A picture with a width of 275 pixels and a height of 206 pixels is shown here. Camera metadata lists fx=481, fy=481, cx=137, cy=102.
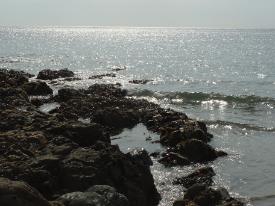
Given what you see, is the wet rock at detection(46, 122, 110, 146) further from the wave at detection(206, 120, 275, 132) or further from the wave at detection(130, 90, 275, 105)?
the wave at detection(130, 90, 275, 105)

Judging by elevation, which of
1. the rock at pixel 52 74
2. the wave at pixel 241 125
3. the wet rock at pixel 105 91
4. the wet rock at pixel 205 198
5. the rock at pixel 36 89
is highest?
the wet rock at pixel 205 198

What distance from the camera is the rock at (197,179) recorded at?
20.7m

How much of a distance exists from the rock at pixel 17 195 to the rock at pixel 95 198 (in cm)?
159

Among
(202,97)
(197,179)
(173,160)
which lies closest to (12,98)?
(173,160)

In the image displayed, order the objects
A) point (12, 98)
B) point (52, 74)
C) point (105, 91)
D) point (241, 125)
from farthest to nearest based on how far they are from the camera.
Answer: point (52, 74)
point (105, 91)
point (241, 125)
point (12, 98)

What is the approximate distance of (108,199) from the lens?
44.2 feet

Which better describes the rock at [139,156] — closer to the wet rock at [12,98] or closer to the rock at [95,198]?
the rock at [95,198]

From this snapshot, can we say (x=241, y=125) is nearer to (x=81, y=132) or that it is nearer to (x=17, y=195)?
(x=81, y=132)

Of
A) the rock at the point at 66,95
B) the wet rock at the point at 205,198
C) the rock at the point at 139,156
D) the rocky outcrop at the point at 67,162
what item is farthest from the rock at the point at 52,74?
the wet rock at the point at 205,198

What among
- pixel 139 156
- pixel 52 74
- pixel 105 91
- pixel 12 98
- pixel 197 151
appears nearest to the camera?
pixel 139 156

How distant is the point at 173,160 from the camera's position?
2428cm

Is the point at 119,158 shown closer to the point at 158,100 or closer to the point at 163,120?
the point at 163,120

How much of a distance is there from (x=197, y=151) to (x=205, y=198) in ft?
25.7

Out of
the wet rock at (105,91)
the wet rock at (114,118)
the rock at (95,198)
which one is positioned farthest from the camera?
the wet rock at (105,91)
